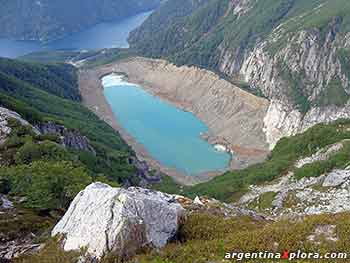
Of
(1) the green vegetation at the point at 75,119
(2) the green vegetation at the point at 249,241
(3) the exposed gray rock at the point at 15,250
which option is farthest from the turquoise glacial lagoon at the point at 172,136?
(2) the green vegetation at the point at 249,241

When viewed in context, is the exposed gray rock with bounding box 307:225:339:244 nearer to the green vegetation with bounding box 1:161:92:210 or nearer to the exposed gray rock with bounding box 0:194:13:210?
the green vegetation with bounding box 1:161:92:210

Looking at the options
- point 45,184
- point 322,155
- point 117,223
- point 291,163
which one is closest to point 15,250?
point 117,223

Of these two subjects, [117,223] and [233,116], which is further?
[233,116]

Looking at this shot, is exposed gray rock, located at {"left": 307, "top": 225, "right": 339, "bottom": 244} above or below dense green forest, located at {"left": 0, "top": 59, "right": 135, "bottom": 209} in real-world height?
below

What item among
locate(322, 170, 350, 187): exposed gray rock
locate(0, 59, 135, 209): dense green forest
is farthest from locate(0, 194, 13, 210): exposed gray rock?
locate(322, 170, 350, 187): exposed gray rock

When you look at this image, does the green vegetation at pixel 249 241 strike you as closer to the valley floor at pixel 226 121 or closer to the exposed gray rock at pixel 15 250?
the exposed gray rock at pixel 15 250

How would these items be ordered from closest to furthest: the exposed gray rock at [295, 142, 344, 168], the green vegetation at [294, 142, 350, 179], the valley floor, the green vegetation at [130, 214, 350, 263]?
1. the green vegetation at [130, 214, 350, 263]
2. the green vegetation at [294, 142, 350, 179]
3. the exposed gray rock at [295, 142, 344, 168]
4. the valley floor

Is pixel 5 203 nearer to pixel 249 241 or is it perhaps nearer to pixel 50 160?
pixel 249 241
